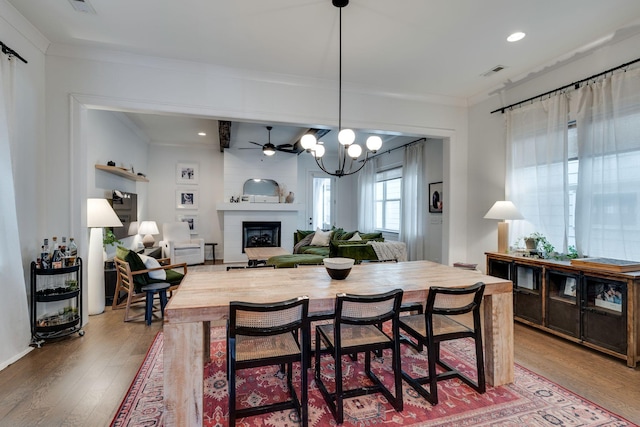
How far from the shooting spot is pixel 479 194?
4395 millimetres

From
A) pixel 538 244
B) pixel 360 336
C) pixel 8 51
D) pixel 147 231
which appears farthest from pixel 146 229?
A: pixel 538 244

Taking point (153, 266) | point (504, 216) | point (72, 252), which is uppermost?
point (504, 216)

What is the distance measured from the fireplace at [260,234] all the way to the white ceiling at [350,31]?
4.50 metres

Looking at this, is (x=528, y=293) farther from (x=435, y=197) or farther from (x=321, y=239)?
(x=321, y=239)

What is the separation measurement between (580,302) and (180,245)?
6.43m

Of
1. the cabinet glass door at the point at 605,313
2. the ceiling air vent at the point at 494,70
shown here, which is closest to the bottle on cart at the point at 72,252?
the cabinet glass door at the point at 605,313

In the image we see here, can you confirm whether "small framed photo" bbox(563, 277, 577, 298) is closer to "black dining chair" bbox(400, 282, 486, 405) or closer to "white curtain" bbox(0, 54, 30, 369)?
"black dining chair" bbox(400, 282, 486, 405)

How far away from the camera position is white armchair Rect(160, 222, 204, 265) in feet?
20.7

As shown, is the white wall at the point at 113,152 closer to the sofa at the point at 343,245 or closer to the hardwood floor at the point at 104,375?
the hardwood floor at the point at 104,375

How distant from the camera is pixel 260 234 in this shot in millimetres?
7684

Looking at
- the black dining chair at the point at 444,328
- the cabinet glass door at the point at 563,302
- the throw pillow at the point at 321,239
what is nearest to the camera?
the black dining chair at the point at 444,328

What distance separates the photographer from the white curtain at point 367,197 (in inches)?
308

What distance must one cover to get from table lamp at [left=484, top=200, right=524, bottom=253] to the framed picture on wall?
6.13 feet

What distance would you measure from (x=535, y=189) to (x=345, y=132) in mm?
2465
